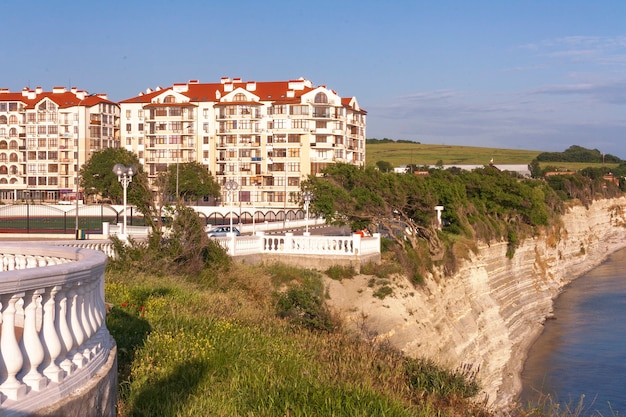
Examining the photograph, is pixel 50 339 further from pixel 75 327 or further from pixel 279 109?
pixel 279 109

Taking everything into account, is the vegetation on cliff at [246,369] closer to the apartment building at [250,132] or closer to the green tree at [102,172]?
the green tree at [102,172]

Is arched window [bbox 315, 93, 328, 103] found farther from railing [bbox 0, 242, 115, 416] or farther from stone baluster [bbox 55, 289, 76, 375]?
stone baluster [bbox 55, 289, 76, 375]

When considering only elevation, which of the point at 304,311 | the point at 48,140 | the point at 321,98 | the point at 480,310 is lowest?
the point at 480,310

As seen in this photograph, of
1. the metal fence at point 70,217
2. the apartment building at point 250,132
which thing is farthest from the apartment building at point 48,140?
the metal fence at point 70,217

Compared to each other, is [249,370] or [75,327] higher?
[75,327]

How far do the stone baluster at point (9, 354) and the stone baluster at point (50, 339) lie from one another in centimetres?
38

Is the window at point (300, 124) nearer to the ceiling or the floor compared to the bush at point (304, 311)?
nearer to the ceiling

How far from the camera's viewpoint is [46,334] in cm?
579

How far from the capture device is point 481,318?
37.3 meters

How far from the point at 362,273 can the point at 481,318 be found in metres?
10.2

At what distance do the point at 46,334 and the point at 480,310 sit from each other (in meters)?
33.9

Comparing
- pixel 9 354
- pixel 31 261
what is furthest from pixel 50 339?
pixel 31 261

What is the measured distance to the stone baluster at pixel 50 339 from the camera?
5.78 meters

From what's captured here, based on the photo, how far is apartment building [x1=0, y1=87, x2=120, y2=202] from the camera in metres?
101
